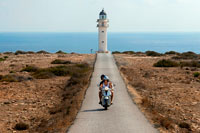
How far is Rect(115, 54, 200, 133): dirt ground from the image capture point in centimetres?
1196

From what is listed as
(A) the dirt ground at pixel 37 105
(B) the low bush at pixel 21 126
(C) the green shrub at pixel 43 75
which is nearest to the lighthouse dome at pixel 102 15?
(C) the green shrub at pixel 43 75

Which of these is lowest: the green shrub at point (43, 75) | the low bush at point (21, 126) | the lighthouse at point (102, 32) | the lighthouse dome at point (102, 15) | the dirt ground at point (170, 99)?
the low bush at point (21, 126)

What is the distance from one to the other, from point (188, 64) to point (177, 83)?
39.9 feet

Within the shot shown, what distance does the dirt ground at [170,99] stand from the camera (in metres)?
12.0

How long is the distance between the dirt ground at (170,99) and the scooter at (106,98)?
156cm

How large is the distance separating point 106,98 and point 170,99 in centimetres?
653

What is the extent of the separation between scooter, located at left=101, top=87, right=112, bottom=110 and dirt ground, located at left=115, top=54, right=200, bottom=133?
61.5 inches

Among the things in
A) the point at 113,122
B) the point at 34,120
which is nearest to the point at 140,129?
the point at 113,122

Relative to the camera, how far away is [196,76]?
27281 mm

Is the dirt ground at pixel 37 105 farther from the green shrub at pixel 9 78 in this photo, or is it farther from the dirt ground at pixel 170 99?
the dirt ground at pixel 170 99

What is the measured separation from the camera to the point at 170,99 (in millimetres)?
18203

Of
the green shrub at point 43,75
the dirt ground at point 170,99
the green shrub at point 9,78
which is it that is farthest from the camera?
the green shrub at point 43,75

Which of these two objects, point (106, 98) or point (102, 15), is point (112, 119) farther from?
point (102, 15)

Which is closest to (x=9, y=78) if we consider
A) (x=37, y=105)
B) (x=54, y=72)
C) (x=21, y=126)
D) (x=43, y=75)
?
(x=43, y=75)
